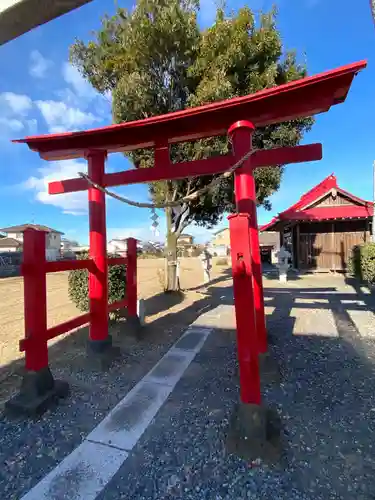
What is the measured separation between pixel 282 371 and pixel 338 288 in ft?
24.1

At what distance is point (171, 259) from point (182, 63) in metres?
5.74

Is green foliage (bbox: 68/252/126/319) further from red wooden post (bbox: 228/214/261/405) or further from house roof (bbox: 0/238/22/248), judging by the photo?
house roof (bbox: 0/238/22/248)

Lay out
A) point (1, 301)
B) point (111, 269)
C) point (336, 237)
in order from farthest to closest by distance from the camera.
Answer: point (336, 237), point (1, 301), point (111, 269)

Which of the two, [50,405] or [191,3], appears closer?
[50,405]

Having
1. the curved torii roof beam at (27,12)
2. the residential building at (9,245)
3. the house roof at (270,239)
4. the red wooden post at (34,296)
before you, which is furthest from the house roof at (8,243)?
the curved torii roof beam at (27,12)

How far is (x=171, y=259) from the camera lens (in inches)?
365

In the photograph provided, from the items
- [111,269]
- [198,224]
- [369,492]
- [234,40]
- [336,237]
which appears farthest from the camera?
[336,237]

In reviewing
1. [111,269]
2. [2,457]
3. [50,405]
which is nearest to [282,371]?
[50,405]

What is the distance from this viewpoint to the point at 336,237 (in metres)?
14.1

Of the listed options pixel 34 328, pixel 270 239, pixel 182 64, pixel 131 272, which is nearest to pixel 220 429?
pixel 34 328

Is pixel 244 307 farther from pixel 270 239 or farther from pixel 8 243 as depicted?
pixel 8 243

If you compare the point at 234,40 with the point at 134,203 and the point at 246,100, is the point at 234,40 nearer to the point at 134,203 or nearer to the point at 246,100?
the point at 246,100

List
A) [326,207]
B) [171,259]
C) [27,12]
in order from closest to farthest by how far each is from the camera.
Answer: [27,12] → [171,259] → [326,207]

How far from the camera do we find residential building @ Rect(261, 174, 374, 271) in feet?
43.1
